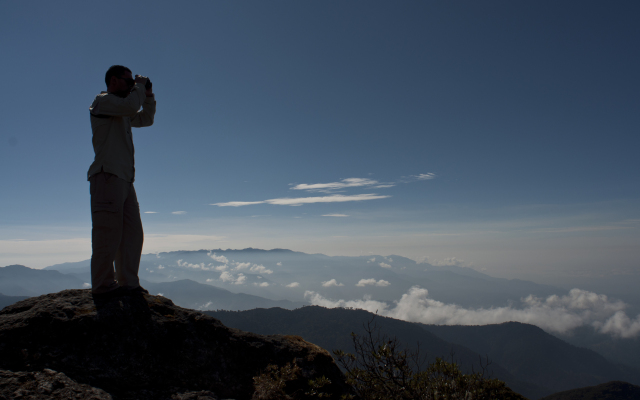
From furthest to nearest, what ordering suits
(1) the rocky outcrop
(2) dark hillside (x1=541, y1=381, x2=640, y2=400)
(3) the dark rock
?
(2) dark hillside (x1=541, y1=381, x2=640, y2=400), (1) the rocky outcrop, (3) the dark rock

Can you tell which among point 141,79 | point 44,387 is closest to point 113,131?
point 141,79

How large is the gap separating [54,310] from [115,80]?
10.3 ft

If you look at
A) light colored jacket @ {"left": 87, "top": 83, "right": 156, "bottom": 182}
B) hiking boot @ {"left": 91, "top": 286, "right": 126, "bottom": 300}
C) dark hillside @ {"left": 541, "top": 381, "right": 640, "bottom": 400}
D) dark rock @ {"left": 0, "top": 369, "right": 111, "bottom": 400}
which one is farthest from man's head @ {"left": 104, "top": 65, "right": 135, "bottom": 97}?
dark hillside @ {"left": 541, "top": 381, "right": 640, "bottom": 400}

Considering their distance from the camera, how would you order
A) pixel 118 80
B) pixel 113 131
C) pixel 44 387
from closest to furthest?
pixel 44 387 < pixel 113 131 < pixel 118 80

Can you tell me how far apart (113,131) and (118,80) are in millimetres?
774

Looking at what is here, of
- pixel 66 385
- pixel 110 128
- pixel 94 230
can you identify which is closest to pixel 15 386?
pixel 66 385

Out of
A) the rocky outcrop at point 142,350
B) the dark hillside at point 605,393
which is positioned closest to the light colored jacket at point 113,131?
the rocky outcrop at point 142,350

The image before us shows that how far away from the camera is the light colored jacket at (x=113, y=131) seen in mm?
4105

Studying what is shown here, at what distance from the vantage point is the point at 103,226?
4.09 metres

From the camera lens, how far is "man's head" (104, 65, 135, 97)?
4404 mm

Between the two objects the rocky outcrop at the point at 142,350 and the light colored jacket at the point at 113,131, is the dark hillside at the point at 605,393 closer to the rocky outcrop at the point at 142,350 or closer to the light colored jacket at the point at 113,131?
the rocky outcrop at the point at 142,350

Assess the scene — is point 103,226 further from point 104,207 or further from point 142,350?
point 142,350

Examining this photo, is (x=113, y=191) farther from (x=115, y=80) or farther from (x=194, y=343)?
(x=194, y=343)

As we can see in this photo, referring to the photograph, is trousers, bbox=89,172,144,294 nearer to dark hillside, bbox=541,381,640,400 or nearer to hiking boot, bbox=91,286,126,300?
hiking boot, bbox=91,286,126,300
